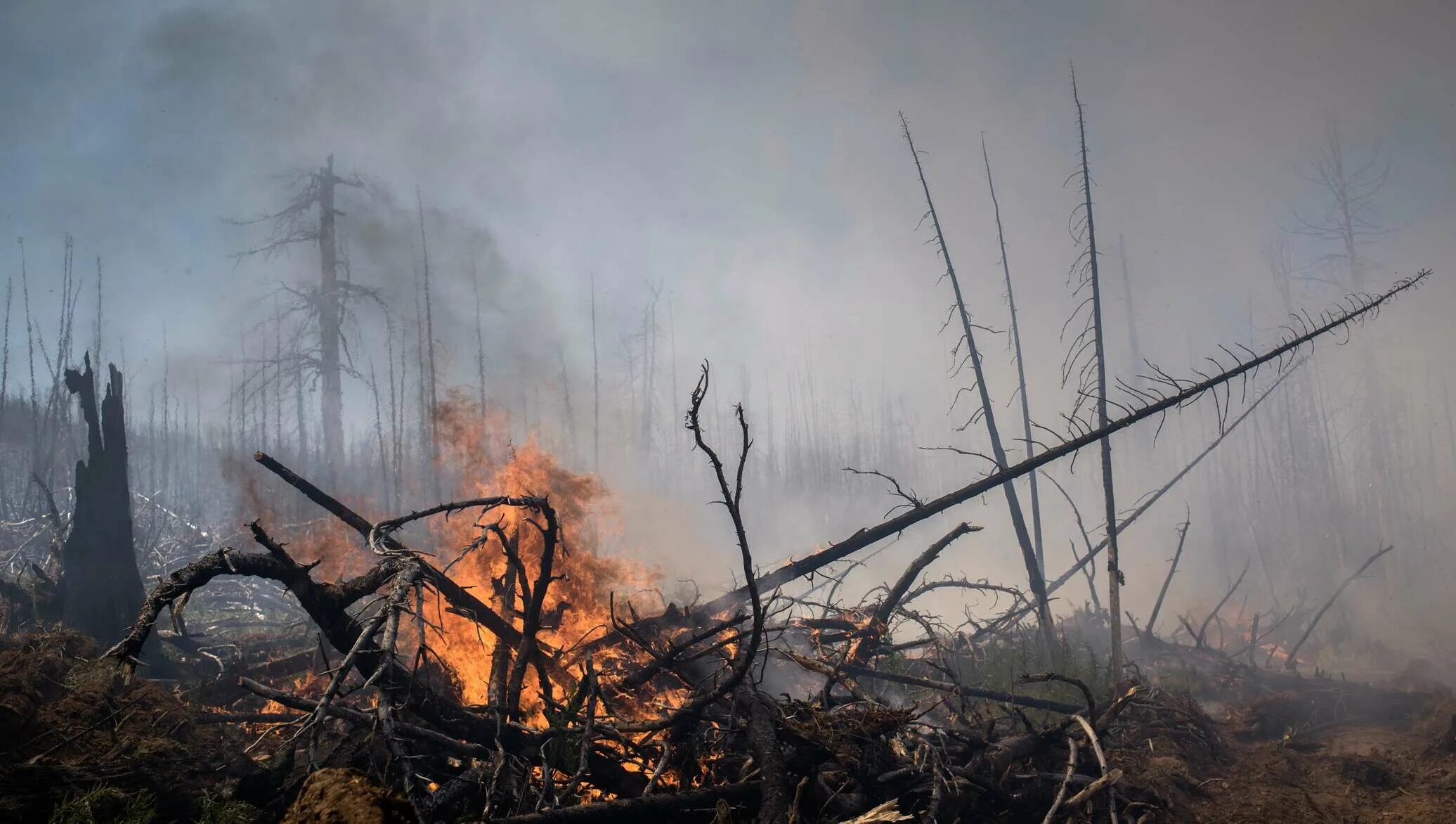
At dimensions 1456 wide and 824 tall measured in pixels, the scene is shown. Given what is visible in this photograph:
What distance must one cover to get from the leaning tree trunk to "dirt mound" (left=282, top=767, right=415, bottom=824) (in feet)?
36.6

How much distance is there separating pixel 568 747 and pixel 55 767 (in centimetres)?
284

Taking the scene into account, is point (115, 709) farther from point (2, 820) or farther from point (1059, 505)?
point (1059, 505)

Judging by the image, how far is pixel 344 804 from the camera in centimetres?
238

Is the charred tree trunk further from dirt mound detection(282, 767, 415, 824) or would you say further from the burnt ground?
dirt mound detection(282, 767, 415, 824)

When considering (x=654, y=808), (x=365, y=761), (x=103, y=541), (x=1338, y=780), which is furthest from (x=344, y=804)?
(x=103, y=541)

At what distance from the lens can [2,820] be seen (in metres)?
3.30

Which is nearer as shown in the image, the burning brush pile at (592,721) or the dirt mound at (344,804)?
the dirt mound at (344,804)

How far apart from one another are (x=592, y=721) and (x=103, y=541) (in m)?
12.2

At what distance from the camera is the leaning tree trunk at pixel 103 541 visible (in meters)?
10.7

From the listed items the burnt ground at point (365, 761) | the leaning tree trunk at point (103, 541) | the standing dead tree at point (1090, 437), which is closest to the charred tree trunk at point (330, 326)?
the leaning tree trunk at point (103, 541)

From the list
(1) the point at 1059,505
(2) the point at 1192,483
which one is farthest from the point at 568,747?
(2) the point at 1192,483

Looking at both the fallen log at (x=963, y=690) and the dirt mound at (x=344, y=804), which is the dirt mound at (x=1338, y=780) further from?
the dirt mound at (x=344, y=804)

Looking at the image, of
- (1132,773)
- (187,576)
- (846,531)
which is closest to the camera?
(187,576)

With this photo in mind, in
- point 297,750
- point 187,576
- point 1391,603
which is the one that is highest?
point 187,576
